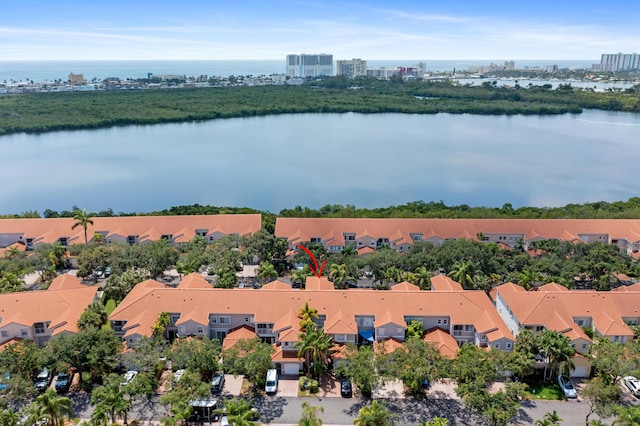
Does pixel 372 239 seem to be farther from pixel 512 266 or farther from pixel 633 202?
pixel 633 202

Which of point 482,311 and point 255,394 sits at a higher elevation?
point 482,311

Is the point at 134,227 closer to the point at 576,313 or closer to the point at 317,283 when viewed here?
the point at 317,283

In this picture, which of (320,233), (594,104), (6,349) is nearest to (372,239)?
(320,233)

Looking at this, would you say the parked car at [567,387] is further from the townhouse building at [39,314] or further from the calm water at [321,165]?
the calm water at [321,165]

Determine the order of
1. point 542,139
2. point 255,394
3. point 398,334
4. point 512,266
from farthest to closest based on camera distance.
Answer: point 542,139 → point 512,266 → point 398,334 → point 255,394

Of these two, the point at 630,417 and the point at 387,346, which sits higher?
the point at 630,417

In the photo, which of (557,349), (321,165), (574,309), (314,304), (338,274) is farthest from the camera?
(321,165)

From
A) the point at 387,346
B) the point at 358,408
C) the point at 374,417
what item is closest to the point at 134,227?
the point at 387,346
